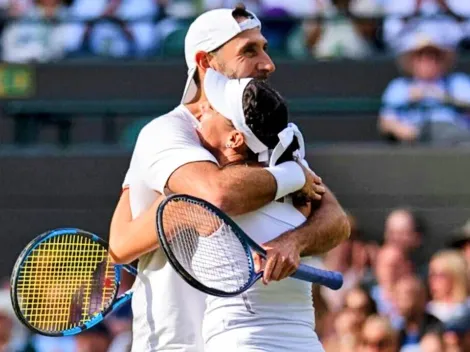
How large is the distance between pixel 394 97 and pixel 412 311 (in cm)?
203

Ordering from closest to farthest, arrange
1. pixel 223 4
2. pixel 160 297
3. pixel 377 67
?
pixel 160 297 → pixel 377 67 → pixel 223 4

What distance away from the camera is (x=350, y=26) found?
9781 millimetres

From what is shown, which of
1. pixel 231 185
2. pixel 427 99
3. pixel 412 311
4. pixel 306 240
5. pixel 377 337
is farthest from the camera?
pixel 427 99

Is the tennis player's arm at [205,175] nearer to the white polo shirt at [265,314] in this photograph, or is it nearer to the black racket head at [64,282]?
the white polo shirt at [265,314]

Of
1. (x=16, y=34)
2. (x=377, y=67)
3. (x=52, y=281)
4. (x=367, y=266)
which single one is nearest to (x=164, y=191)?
(x=52, y=281)

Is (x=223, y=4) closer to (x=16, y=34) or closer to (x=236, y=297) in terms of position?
(x=16, y=34)

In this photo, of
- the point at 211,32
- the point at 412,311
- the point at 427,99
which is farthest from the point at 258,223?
the point at 427,99

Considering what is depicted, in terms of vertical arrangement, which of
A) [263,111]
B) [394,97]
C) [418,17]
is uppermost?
[263,111]

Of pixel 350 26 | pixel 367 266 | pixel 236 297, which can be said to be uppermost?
pixel 236 297

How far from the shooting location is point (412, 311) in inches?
296

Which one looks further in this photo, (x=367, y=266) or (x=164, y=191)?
(x=367, y=266)

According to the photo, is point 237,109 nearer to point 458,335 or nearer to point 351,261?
point 458,335

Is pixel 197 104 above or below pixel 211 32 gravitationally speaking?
below

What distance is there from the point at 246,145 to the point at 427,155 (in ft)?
15.8
